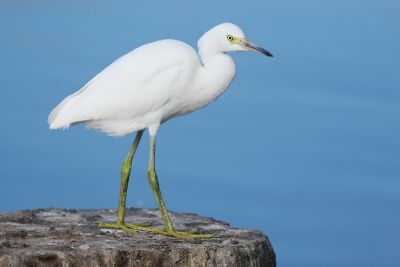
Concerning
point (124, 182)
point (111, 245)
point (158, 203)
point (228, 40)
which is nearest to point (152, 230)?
point (158, 203)

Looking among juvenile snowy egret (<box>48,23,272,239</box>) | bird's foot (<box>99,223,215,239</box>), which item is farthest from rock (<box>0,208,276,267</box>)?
juvenile snowy egret (<box>48,23,272,239</box>)

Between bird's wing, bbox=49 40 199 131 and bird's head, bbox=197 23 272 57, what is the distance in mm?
240

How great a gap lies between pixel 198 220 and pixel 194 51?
6.52 ft

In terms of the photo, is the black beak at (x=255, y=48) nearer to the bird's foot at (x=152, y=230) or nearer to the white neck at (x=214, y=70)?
the white neck at (x=214, y=70)

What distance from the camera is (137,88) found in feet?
31.0

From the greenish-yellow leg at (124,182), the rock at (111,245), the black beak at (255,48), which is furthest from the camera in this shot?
the greenish-yellow leg at (124,182)

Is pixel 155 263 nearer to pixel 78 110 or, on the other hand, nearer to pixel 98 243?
pixel 98 243

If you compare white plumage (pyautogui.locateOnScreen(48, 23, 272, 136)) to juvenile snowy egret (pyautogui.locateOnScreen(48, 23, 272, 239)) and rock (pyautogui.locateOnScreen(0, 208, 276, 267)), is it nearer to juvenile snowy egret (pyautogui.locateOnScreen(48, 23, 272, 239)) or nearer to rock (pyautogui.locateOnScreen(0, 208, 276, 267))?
juvenile snowy egret (pyautogui.locateOnScreen(48, 23, 272, 239))

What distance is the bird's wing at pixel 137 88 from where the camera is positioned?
30.8 ft

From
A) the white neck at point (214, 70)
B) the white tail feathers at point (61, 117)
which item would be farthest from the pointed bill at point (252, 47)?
the white tail feathers at point (61, 117)

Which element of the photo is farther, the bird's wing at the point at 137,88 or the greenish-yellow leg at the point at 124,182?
the greenish-yellow leg at the point at 124,182

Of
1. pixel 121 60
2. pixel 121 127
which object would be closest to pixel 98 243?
pixel 121 127

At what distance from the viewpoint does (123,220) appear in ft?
32.1

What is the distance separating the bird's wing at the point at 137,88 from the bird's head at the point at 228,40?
24 cm
